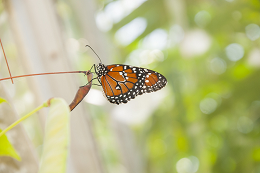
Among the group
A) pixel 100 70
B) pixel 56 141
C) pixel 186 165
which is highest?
pixel 100 70

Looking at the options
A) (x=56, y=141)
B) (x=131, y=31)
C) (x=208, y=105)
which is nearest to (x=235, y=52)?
(x=208, y=105)

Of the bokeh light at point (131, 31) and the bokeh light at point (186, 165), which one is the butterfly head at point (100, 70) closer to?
the bokeh light at point (131, 31)

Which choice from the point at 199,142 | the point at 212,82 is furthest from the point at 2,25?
the point at 212,82

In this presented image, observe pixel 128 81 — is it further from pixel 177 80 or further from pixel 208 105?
pixel 208 105

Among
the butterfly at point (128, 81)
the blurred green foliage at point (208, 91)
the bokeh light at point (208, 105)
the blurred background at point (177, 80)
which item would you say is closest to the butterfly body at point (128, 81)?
the butterfly at point (128, 81)

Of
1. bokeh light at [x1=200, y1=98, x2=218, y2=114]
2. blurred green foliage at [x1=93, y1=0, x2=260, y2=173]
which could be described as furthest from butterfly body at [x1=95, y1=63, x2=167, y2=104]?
bokeh light at [x1=200, y1=98, x2=218, y2=114]
